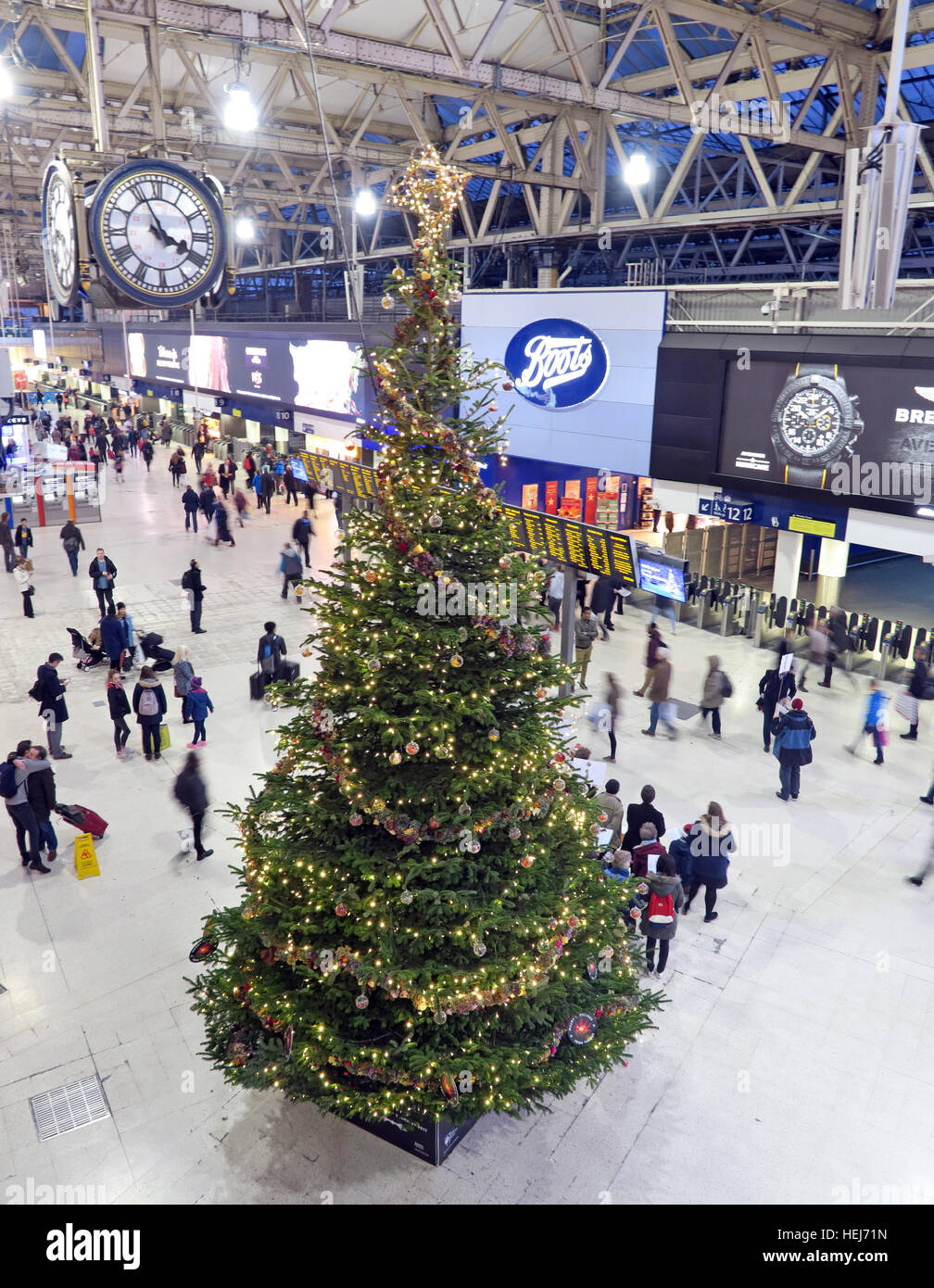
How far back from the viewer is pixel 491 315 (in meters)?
18.9

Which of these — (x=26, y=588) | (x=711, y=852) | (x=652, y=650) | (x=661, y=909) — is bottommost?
(x=661, y=909)

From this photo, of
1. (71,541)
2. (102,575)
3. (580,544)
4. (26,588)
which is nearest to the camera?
(580,544)

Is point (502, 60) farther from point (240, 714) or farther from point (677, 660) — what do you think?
point (240, 714)

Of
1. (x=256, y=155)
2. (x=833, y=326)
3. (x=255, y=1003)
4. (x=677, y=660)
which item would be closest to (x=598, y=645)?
(x=677, y=660)

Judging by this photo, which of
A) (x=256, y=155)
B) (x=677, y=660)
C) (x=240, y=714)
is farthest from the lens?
(x=256, y=155)

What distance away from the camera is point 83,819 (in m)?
9.30

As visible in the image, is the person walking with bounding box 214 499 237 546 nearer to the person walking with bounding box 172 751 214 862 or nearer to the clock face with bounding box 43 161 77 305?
the person walking with bounding box 172 751 214 862

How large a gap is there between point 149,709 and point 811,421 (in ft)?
34.3

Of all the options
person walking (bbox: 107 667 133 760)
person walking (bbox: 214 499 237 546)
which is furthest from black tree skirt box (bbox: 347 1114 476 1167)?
person walking (bbox: 214 499 237 546)

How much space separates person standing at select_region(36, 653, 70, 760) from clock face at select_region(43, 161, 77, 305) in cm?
505

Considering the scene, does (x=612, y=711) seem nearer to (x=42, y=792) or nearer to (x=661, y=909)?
(x=661, y=909)

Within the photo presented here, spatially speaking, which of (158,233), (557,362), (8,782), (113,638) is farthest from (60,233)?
(557,362)
